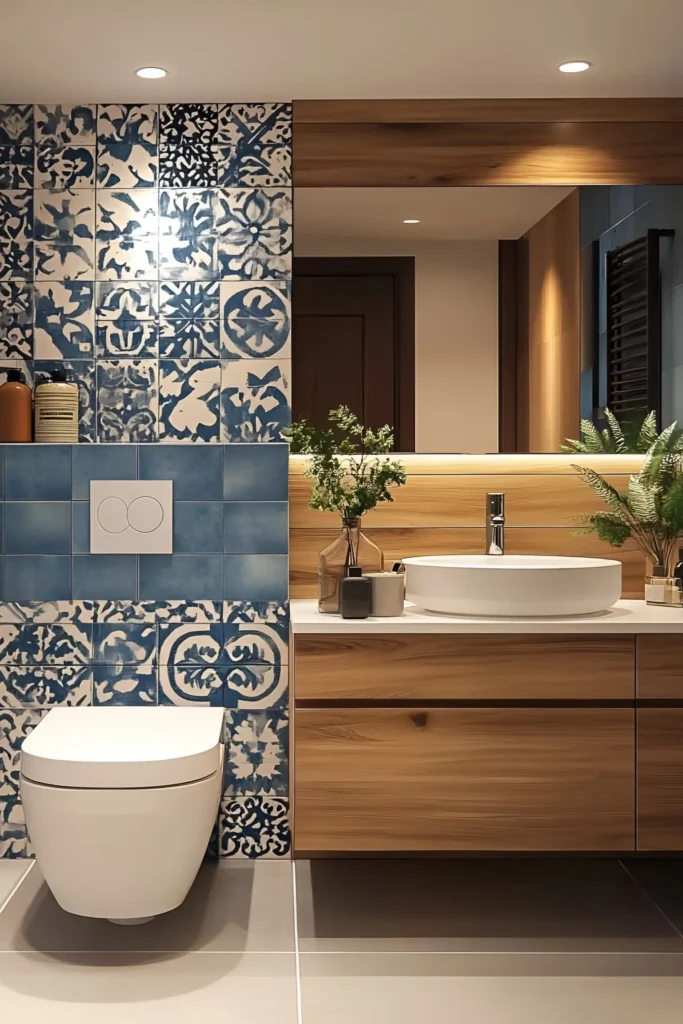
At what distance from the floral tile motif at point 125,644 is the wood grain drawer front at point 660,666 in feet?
4.35

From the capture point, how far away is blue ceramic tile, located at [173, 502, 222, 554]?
9.35ft

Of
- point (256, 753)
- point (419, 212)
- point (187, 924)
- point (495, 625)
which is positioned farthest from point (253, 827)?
point (419, 212)

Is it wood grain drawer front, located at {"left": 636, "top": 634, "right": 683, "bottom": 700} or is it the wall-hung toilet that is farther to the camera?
wood grain drawer front, located at {"left": 636, "top": 634, "right": 683, "bottom": 700}

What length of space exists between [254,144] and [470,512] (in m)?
1.22

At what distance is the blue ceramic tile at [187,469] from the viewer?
284cm

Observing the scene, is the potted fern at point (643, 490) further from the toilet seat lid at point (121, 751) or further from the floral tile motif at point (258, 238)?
the toilet seat lid at point (121, 751)

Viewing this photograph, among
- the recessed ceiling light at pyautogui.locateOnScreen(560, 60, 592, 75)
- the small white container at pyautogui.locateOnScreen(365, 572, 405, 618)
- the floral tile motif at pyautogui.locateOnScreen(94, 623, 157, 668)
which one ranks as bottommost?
the floral tile motif at pyautogui.locateOnScreen(94, 623, 157, 668)

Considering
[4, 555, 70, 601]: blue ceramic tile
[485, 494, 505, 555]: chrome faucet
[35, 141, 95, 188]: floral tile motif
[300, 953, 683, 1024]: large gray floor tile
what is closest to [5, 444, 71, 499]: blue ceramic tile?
[4, 555, 70, 601]: blue ceramic tile

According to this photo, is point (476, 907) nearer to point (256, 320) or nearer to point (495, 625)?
point (495, 625)

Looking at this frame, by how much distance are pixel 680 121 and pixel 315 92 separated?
1047mm

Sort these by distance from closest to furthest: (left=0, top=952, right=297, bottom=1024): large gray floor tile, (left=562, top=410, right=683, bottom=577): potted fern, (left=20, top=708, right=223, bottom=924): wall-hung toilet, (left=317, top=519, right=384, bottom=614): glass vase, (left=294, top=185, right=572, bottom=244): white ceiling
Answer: (left=0, top=952, right=297, bottom=1024): large gray floor tile → (left=20, top=708, right=223, bottom=924): wall-hung toilet → (left=317, top=519, right=384, bottom=614): glass vase → (left=562, top=410, right=683, bottom=577): potted fern → (left=294, top=185, right=572, bottom=244): white ceiling

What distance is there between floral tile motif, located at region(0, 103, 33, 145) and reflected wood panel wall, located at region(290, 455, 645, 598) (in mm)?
1188

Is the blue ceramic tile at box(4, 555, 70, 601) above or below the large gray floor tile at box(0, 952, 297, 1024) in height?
above

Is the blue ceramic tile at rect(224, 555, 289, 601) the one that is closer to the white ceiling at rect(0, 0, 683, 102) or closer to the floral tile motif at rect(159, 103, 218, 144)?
the floral tile motif at rect(159, 103, 218, 144)
